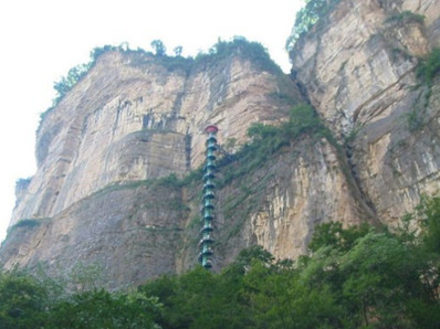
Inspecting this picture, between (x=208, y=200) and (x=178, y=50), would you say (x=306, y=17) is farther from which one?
(x=208, y=200)

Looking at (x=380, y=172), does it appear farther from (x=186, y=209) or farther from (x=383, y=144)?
(x=186, y=209)

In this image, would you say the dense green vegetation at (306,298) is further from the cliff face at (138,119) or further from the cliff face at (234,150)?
the cliff face at (138,119)

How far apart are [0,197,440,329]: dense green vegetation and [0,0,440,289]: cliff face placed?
7548 mm

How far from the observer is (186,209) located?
32.4 metres

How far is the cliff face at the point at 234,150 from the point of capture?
25.0 metres

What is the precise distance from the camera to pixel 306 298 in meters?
13.8

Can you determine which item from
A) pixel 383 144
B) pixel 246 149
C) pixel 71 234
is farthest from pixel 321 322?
pixel 71 234

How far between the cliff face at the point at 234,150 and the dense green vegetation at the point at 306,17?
1.40 metres

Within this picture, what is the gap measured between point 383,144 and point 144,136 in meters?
16.2

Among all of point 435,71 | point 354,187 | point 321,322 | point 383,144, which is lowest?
point 321,322

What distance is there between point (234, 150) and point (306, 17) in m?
12.5

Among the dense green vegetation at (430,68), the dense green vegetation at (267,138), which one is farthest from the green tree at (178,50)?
the dense green vegetation at (430,68)

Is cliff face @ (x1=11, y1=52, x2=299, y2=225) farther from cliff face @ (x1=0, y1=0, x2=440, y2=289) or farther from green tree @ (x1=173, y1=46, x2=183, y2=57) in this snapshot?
green tree @ (x1=173, y1=46, x2=183, y2=57)

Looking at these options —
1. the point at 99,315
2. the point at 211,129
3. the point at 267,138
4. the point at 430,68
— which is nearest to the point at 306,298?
the point at 99,315
